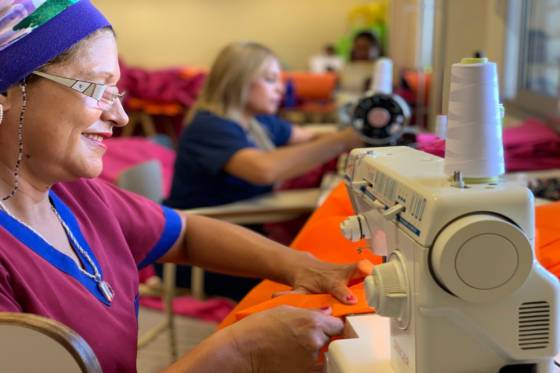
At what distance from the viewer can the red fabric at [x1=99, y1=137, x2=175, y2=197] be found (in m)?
3.52

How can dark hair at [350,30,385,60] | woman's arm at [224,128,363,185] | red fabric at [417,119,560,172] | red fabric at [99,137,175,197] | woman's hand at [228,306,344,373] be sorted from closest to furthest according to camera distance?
woman's hand at [228,306,344,373] → red fabric at [417,119,560,172] → woman's arm at [224,128,363,185] → red fabric at [99,137,175,197] → dark hair at [350,30,385,60]

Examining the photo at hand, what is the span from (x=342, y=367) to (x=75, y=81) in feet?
1.67

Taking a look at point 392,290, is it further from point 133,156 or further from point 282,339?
point 133,156

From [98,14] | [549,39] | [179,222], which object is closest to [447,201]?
[98,14]

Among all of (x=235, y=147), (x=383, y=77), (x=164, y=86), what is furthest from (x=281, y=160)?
(x=164, y=86)

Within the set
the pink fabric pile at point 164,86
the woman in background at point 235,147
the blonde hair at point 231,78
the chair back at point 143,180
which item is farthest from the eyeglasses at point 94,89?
the pink fabric pile at point 164,86

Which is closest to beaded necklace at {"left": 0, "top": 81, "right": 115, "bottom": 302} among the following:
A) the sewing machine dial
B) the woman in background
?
the sewing machine dial

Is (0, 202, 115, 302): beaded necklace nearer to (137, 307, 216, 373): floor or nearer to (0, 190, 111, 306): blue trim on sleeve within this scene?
(0, 190, 111, 306): blue trim on sleeve

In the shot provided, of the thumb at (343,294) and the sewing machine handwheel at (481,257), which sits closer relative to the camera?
the sewing machine handwheel at (481,257)

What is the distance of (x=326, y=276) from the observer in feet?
3.53

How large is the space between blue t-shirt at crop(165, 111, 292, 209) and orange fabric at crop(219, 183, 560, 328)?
3.25 feet

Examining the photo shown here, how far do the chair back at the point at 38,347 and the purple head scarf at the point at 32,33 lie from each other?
1.12 feet

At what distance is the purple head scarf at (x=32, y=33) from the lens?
884mm

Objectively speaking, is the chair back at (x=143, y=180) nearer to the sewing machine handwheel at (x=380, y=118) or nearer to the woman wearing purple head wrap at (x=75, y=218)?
the sewing machine handwheel at (x=380, y=118)
